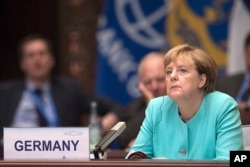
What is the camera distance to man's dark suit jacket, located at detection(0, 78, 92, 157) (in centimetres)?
786

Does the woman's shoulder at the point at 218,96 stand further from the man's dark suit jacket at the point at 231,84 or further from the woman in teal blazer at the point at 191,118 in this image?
the man's dark suit jacket at the point at 231,84

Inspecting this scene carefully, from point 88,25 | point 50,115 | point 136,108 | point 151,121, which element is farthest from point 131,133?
point 88,25

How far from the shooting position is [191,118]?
4.88 metres

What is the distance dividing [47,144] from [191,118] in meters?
0.76

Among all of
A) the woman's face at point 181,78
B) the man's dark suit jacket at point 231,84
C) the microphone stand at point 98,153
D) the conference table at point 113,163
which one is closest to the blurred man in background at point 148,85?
the man's dark suit jacket at point 231,84

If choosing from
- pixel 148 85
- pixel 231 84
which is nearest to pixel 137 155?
pixel 148 85

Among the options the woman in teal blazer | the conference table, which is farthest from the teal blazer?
the conference table

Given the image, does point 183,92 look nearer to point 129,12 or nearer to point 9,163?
point 9,163

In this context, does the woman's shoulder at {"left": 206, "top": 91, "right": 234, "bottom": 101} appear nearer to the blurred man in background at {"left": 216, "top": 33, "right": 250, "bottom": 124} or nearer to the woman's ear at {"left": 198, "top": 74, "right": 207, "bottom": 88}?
the woman's ear at {"left": 198, "top": 74, "right": 207, "bottom": 88}

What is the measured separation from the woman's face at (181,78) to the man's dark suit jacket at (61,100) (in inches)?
123

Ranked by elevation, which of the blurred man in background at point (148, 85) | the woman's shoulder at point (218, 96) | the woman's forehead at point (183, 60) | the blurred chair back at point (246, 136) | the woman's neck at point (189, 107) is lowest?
the blurred chair back at point (246, 136)

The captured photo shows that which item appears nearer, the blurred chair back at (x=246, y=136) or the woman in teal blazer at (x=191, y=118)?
the woman in teal blazer at (x=191, y=118)

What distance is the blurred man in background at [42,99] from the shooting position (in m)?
7.86

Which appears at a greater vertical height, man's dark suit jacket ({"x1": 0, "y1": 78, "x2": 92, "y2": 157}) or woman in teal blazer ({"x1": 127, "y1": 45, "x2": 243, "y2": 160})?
man's dark suit jacket ({"x1": 0, "y1": 78, "x2": 92, "y2": 157})
